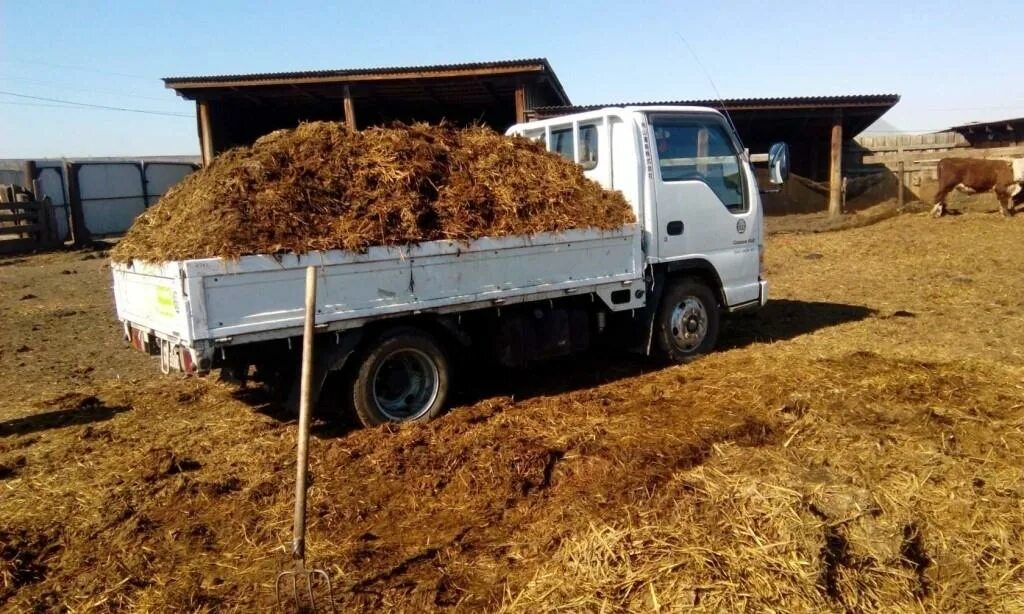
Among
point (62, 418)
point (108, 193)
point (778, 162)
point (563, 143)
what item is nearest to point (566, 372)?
point (563, 143)

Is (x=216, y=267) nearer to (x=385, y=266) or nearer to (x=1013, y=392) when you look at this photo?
(x=385, y=266)

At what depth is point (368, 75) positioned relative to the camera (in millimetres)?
17250

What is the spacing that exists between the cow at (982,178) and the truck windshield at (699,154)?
1255 cm

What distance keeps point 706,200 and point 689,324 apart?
1.21 metres

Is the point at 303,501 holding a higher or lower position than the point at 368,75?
lower

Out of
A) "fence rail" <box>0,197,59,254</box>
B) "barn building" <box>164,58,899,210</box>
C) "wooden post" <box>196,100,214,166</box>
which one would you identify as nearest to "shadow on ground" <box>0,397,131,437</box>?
"barn building" <box>164,58,899,210</box>

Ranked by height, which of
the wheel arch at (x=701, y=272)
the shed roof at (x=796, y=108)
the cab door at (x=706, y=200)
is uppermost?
the shed roof at (x=796, y=108)

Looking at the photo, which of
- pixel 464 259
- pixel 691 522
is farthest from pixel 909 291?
pixel 691 522

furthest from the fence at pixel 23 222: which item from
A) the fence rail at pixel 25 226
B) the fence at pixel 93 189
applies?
the fence at pixel 93 189

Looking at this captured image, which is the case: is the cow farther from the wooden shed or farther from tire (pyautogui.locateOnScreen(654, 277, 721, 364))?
tire (pyautogui.locateOnScreen(654, 277, 721, 364))

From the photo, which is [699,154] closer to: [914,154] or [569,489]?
[569,489]

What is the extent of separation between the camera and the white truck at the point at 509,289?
5031 millimetres

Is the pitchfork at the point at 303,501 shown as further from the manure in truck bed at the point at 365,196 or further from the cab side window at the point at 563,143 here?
the cab side window at the point at 563,143

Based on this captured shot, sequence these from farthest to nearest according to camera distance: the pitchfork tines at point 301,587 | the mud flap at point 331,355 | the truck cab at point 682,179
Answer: the truck cab at point 682,179 < the mud flap at point 331,355 < the pitchfork tines at point 301,587
